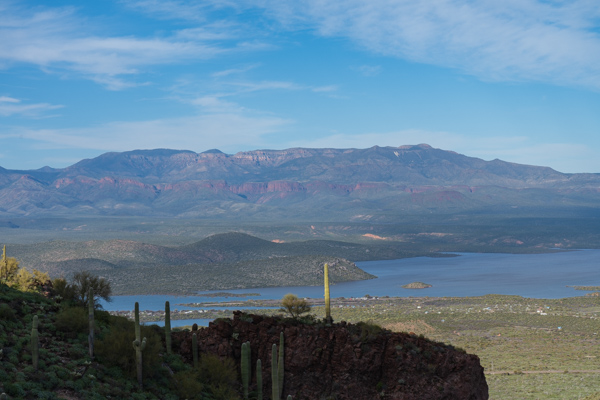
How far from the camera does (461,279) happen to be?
441 ft

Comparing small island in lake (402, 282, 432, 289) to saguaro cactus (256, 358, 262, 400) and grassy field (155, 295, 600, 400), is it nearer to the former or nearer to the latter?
grassy field (155, 295, 600, 400)

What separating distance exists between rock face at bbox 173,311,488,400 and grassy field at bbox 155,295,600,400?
→ 16.3 meters

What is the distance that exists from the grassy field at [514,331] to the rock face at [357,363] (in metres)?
16.3

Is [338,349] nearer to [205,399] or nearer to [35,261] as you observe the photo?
[205,399]

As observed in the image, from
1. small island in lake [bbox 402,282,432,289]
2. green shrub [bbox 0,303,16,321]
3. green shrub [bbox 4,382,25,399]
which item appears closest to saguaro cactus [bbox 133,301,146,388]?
green shrub [bbox 4,382,25,399]

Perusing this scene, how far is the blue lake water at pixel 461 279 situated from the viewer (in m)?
109

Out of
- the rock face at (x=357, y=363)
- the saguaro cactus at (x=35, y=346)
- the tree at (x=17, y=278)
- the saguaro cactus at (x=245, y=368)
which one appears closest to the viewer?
the saguaro cactus at (x=35, y=346)

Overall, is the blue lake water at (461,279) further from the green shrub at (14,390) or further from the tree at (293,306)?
the green shrub at (14,390)

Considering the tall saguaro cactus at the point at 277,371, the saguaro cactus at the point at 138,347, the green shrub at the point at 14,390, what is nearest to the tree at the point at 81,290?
the saguaro cactus at the point at 138,347

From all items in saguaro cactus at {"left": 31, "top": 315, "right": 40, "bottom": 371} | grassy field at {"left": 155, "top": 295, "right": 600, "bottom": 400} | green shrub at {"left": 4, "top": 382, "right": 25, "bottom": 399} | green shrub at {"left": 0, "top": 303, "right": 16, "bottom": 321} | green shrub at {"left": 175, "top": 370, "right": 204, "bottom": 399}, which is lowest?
grassy field at {"left": 155, "top": 295, "right": 600, "bottom": 400}

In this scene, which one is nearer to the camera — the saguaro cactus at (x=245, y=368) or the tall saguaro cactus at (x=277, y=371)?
the tall saguaro cactus at (x=277, y=371)

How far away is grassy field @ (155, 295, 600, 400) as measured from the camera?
42.5 metres

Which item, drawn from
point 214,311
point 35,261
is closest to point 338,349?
point 214,311

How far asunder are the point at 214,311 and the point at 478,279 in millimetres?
64265
